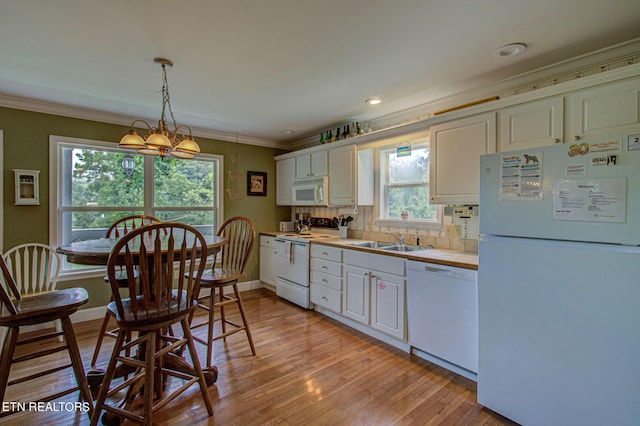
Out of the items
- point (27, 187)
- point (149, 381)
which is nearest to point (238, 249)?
point (149, 381)

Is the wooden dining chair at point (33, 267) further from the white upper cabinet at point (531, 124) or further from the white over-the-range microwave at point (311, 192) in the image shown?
the white upper cabinet at point (531, 124)

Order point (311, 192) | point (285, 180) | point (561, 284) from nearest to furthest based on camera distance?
1. point (561, 284)
2. point (311, 192)
3. point (285, 180)

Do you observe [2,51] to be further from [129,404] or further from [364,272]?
[364,272]

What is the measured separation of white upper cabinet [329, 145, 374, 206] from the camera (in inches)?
140

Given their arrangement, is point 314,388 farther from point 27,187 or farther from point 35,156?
point 35,156

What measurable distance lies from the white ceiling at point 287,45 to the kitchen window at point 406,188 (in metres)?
0.56

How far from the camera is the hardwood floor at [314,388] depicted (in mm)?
1806

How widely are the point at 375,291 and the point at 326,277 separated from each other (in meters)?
0.73

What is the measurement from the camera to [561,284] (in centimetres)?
155

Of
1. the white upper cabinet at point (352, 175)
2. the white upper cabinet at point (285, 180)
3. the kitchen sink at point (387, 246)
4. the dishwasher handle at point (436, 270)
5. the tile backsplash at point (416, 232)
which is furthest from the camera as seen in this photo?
the white upper cabinet at point (285, 180)

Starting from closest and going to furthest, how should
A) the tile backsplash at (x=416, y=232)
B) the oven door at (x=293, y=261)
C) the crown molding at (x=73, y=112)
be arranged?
the tile backsplash at (x=416, y=232) → the crown molding at (x=73, y=112) → the oven door at (x=293, y=261)

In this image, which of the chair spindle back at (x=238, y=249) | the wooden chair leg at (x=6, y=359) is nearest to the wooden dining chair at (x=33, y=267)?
the wooden chair leg at (x=6, y=359)

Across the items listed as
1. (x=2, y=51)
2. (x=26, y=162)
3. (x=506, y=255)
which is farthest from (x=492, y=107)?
(x=26, y=162)

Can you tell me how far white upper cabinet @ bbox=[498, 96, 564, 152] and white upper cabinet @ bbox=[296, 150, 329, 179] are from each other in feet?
7.01
